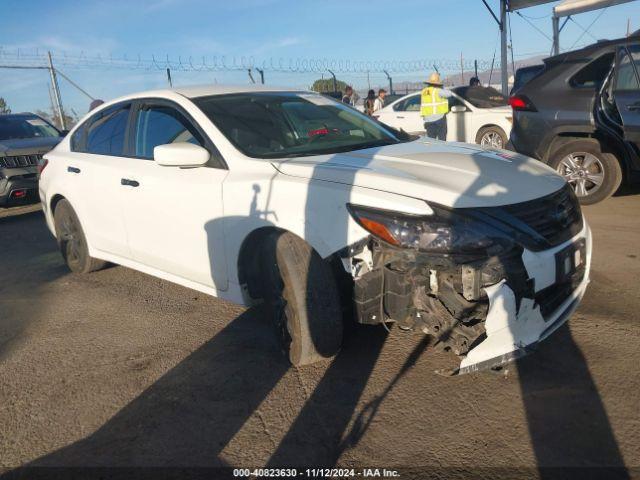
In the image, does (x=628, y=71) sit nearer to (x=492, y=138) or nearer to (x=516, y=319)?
(x=516, y=319)

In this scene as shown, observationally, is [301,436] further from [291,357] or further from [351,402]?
[291,357]

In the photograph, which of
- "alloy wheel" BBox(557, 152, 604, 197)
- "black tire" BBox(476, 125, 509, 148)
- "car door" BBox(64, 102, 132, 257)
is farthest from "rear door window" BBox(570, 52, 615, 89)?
"car door" BBox(64, 102, 132, 257)

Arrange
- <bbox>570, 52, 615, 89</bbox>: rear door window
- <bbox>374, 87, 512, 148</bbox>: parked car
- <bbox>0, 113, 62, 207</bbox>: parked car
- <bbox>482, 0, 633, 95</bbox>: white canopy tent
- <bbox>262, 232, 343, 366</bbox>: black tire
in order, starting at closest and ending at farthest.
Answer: <bbox>262, 232, 343, 366</bbox>: black tire
<bbox>570, 52, 615, 89</bbox>: rear door window
<bbox>0, 113, 62, 207</bbox>: parked car
<bbox>374, 87, 512, 148</bbox>: parked car
<bbox>482, 0, 633, 95</bbox>: white canopy tent

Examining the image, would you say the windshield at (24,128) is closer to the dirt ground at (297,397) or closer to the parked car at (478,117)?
the dirt ground at (297,397)

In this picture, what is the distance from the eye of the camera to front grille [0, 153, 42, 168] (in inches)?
302

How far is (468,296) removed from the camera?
237 centimetres

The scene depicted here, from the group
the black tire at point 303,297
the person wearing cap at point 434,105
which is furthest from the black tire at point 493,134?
the black tire at point 303,297

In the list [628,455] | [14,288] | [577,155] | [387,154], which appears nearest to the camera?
[628,455]

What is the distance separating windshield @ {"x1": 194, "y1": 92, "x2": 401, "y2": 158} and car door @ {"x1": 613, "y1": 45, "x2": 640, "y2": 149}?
2930 mm

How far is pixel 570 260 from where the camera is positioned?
2.68 m

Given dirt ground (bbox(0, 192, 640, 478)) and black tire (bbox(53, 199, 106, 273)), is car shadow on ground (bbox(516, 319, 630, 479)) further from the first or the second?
black tire (bbox(53, 199, 106, 273))

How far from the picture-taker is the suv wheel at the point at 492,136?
34.5 ft

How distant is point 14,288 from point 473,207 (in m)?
4.20

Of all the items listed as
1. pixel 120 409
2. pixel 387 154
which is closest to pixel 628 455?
pixel 387 154
